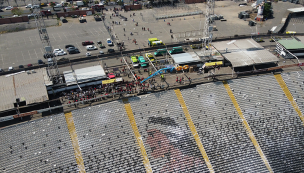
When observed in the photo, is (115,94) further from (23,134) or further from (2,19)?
(2,19)

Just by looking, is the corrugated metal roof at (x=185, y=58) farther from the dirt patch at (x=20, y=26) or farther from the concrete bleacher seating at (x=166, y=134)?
the dirt patch at (x=20, y=26)

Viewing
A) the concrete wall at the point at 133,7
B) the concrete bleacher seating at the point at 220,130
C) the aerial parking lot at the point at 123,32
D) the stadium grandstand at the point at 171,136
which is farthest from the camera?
the concrete wall at the point at 133,7

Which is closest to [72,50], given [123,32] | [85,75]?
[123,32]

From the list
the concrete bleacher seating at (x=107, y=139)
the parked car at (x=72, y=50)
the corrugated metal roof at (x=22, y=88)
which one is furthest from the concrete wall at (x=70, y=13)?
the concrete bleacher seating at (x=107, y=139)

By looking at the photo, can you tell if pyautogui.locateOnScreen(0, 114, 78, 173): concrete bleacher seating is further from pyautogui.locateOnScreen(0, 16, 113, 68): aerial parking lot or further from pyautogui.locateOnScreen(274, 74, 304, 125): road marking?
pyautogui.locateOnScreen(274, 74, 304, 125): road marking

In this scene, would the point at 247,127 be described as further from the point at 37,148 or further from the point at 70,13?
the point at 70,13

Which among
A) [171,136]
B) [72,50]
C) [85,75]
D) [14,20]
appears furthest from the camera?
[14,20]
